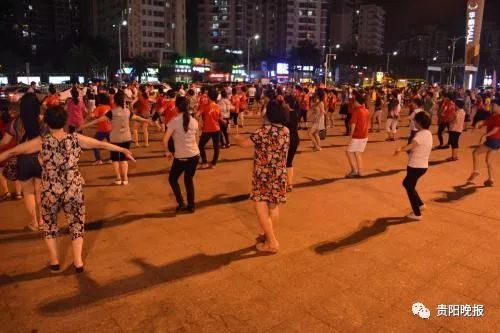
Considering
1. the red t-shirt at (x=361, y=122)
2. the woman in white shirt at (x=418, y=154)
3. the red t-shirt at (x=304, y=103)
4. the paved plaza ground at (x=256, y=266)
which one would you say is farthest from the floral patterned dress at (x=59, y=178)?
the red t-shirt at (x=304, y=103)

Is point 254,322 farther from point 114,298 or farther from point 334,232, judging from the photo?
point 334,232

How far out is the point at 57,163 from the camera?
4434mm

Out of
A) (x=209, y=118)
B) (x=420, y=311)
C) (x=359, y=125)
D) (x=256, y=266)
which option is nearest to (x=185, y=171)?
(x=256, y=266)

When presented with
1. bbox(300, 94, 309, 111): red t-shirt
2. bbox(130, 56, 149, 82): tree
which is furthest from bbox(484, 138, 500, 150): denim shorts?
bbox(130, 56, 149, 82): tree

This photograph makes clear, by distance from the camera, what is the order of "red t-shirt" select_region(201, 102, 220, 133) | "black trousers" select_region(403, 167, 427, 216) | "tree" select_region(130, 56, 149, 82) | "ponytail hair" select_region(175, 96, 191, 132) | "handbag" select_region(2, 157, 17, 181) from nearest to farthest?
"handbag" select_region(2, 157, 17, 181)
"ponytail hair" select_region(175, 96, 191, 132)
"black trousers" select_region(403, 167, 427, 216)
"red t-shirt" select_region(201, 102, 220, 133)
"tree" select_region(130, 56, 149, 82)

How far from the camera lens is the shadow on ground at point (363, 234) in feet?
18.4

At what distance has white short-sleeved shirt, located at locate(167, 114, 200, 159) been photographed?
259 inches

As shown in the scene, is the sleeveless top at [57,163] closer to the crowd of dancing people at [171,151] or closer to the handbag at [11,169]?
the crowd of dancing people at [171,151]

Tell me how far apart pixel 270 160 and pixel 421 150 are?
8.94ft

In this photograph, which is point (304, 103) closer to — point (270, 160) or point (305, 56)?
point (270, 160)

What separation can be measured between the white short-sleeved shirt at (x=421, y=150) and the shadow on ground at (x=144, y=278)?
2.86 metres

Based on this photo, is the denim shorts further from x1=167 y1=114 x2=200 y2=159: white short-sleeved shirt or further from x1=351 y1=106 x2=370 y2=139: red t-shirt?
x1=167 y1=114 x2=200 y2=159: white short-sleeved shirt

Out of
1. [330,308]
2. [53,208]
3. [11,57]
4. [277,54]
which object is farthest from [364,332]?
[277,54]

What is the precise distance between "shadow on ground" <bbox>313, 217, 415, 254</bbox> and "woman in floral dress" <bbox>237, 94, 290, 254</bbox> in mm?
868
